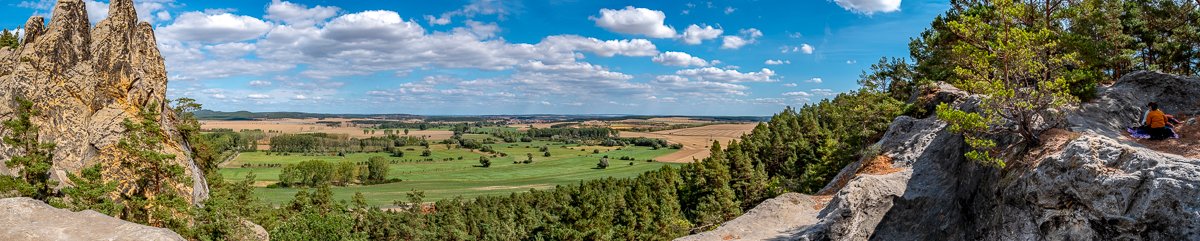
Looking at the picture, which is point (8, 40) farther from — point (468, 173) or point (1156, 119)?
point (468, 173)

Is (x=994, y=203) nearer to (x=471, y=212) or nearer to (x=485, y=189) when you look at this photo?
(x=471, y=212)

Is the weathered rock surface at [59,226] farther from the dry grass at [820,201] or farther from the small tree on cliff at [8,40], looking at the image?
the small tree on cliff at [8,40]

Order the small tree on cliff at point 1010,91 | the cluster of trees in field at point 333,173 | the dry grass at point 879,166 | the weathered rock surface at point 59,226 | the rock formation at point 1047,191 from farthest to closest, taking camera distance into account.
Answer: the cluster of trees in field at point 333,173 → the dry grass at point 879,166 → the small tree on cliff at point 1010,91 → the weathered rock surface at point 59,226 → the rock formation at point 1047,191

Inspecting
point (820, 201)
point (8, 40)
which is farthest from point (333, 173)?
point (820, 201)


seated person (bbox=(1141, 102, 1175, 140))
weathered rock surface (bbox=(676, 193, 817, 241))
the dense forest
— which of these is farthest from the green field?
seated person (bbox=(1141, 102, 1175, 140))

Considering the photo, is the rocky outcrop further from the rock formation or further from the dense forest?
the rock formation

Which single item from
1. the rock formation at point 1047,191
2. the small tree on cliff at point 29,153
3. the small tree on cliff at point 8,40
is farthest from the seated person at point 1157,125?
the small tree on cliff at point 8,40

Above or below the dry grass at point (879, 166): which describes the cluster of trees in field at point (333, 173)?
below
